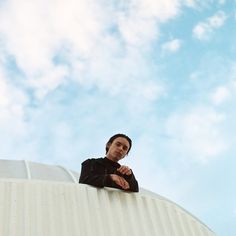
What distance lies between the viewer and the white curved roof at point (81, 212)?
639cm

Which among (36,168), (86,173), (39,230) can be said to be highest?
(36,168)

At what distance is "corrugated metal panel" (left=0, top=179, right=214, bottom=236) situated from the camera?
6387 mm

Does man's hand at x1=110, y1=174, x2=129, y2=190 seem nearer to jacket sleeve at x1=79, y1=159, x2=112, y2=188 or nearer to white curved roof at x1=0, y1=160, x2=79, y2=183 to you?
jacket sleeve at x1=79, y1=159, x2=112, y2=188

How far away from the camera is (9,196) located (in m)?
6.70

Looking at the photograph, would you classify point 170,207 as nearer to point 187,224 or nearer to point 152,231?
point 187,224

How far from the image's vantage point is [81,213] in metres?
6.80

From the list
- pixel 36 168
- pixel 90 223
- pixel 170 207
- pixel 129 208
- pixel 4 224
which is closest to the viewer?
pixel 4 224

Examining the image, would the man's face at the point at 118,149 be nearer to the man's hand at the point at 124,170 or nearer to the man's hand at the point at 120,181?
the man's hand at the point at 124,170

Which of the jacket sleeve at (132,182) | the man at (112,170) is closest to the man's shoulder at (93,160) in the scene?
the man at (112,170)

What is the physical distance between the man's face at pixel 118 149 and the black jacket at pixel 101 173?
9 centimetres

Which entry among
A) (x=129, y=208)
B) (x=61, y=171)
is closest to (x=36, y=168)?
(x=61, y=171)

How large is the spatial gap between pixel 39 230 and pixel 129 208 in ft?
5.10

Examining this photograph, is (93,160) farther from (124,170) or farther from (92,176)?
(124,170)

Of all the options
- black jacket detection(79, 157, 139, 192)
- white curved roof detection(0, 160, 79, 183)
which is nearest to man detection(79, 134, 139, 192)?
black jacket detection(79, 157, 139, 192)
